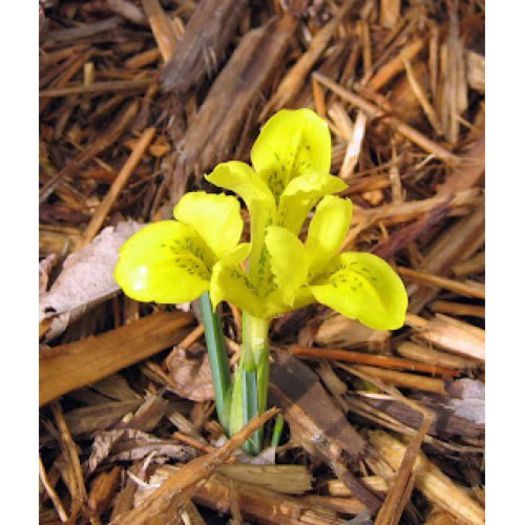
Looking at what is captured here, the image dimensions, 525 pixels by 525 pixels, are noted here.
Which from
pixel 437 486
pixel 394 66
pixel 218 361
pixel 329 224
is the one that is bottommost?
pixel 437 486

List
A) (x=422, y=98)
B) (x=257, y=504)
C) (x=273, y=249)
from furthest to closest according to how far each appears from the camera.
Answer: (x=422, y=98) → (x=257, y=504) → (x=273, y=249)

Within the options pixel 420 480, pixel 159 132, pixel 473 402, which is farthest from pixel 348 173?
pixel 420 480

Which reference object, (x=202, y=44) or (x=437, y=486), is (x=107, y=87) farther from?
(x=437, y=486)

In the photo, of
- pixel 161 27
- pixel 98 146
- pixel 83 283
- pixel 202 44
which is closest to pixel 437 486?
pixel 83 283

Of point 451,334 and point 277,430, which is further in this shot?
point 451,334

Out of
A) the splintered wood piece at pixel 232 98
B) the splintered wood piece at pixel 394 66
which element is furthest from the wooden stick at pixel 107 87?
the splintered wood piece at pixel 394 66

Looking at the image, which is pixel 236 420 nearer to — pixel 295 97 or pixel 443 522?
pixel 443 522

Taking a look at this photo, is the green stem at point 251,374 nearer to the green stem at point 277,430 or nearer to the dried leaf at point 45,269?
the green stem at point 277,430
